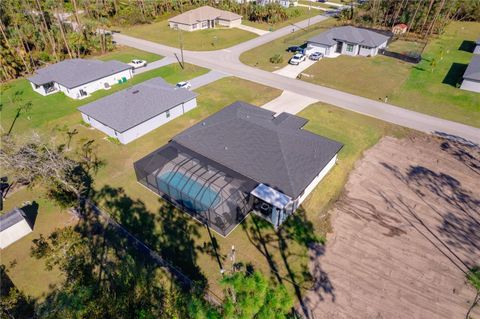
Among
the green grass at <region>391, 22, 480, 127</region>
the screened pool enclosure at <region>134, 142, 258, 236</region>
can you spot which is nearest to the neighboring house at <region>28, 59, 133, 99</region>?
the screened pool enclosure at <region>134, 142, 258, 236</region>

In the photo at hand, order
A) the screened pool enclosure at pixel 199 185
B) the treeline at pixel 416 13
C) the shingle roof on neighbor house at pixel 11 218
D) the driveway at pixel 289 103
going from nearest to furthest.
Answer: the shingle roof on neighbor house at pixel 11 218, the screened pool enclosure at pixel 199 185, the driveway at pixel 289 103, the treeline at pixel 416 13

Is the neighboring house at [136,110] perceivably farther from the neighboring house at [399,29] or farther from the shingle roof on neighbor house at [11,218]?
the neighboring house at [399,29]

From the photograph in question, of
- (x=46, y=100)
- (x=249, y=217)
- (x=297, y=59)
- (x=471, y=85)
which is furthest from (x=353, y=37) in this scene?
(x=46, y=100)

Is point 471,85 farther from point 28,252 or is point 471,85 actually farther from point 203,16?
point 28,252

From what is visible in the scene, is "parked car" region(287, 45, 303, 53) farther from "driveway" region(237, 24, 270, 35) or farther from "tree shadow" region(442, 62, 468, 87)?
"tree shadow" region(442, 62, 468, 87)

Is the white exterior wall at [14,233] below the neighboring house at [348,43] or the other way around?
below

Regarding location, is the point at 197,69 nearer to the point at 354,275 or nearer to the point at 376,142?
the point at 376,142

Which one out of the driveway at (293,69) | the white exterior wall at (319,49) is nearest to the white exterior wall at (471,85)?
the white exterior wall at (319,49)
